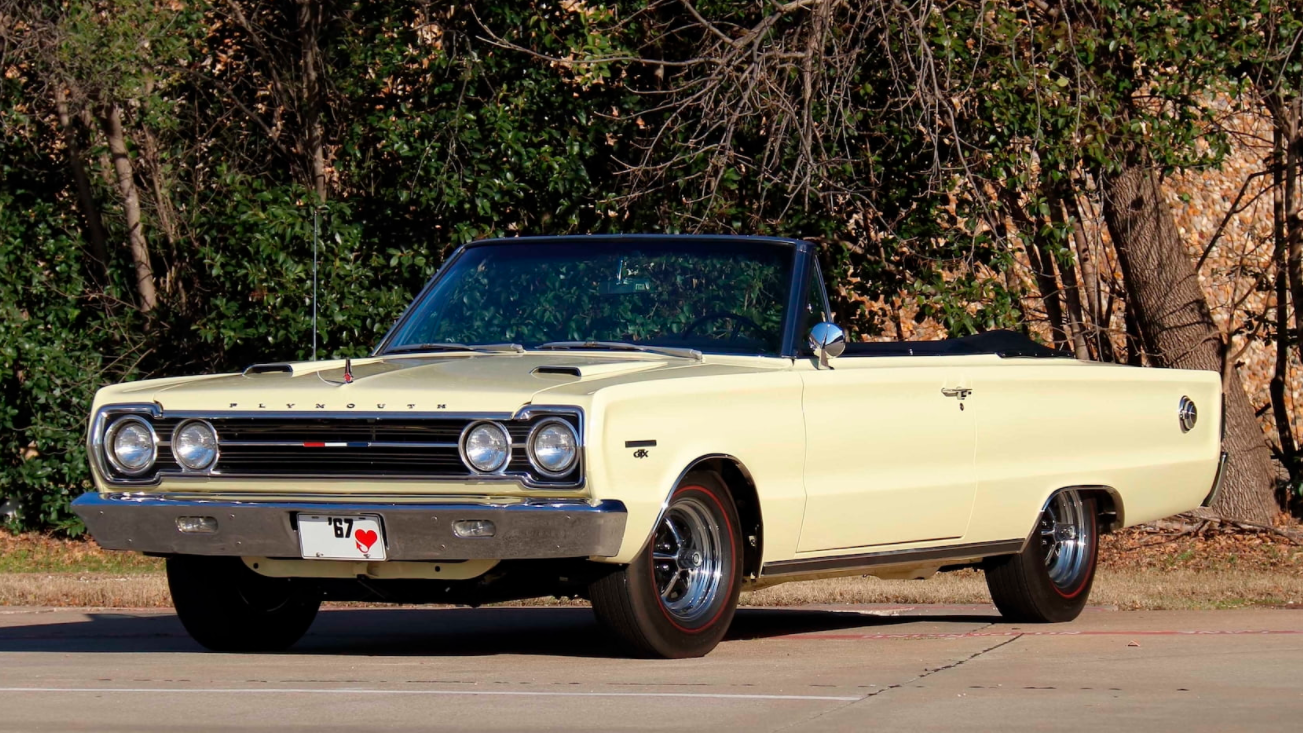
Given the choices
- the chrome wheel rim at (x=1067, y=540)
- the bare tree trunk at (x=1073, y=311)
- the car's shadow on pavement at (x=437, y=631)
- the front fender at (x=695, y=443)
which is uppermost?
the bare tree trunk at (x=1073, y=311)

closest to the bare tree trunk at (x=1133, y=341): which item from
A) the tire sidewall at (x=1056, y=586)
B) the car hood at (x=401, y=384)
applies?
the tire sidewall at (x=1056, y=586)

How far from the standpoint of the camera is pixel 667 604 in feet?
24.4

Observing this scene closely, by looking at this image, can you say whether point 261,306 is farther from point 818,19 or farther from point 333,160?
point 818,19

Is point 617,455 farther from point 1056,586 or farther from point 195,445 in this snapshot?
point 1056,586

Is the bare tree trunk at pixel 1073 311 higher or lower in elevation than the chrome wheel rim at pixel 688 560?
higher

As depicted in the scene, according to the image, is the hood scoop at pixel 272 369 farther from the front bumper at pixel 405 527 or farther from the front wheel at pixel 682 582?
the front wheel at pixel 682 582

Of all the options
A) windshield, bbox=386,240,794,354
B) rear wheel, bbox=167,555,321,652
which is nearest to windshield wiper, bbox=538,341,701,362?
windshield, bbox=386,240,794,354

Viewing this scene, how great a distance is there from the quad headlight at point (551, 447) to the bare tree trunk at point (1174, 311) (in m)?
9.53

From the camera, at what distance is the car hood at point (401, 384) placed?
275 inches

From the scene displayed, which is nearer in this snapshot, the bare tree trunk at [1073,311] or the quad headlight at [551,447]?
the quad headlight at [551,447]

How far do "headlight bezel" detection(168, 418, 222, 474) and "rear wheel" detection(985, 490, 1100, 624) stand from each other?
3.80m

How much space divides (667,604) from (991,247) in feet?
24.5

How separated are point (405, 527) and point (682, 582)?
3.80 ft

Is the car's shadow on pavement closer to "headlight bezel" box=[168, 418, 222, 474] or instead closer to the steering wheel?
"headlight bezel" box=[168, 418, 222, 474]
